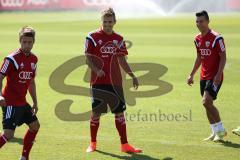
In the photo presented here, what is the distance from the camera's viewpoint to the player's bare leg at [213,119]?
9188 millimetres

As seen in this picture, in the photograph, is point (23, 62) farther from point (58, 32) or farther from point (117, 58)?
point (58, 32)

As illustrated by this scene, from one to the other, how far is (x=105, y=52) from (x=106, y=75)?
1.16 ft

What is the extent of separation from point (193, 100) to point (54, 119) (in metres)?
3.59

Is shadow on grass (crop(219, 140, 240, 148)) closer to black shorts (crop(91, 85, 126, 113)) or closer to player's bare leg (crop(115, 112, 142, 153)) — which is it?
player's bare leg (crop(115, 112, 142, 153))

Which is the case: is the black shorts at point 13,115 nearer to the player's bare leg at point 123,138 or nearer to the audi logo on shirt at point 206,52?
the player's bare leg at point 123,138

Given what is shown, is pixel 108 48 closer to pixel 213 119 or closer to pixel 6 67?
pixel 6 67

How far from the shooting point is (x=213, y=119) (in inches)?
370

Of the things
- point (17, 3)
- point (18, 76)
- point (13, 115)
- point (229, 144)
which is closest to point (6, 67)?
point (18, 76)

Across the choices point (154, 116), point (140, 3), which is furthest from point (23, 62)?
point (140, 3)

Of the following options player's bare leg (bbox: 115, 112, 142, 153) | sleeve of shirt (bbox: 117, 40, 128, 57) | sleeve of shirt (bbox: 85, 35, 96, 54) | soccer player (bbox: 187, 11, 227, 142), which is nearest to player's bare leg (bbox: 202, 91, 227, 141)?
soccer player (bbox: 187, 11, 227, 142)

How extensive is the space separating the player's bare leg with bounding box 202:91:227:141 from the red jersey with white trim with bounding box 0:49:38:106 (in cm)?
307

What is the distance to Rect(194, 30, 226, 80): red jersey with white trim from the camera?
9070mm

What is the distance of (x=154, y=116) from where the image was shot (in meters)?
11.4

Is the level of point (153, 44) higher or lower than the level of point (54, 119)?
higher
